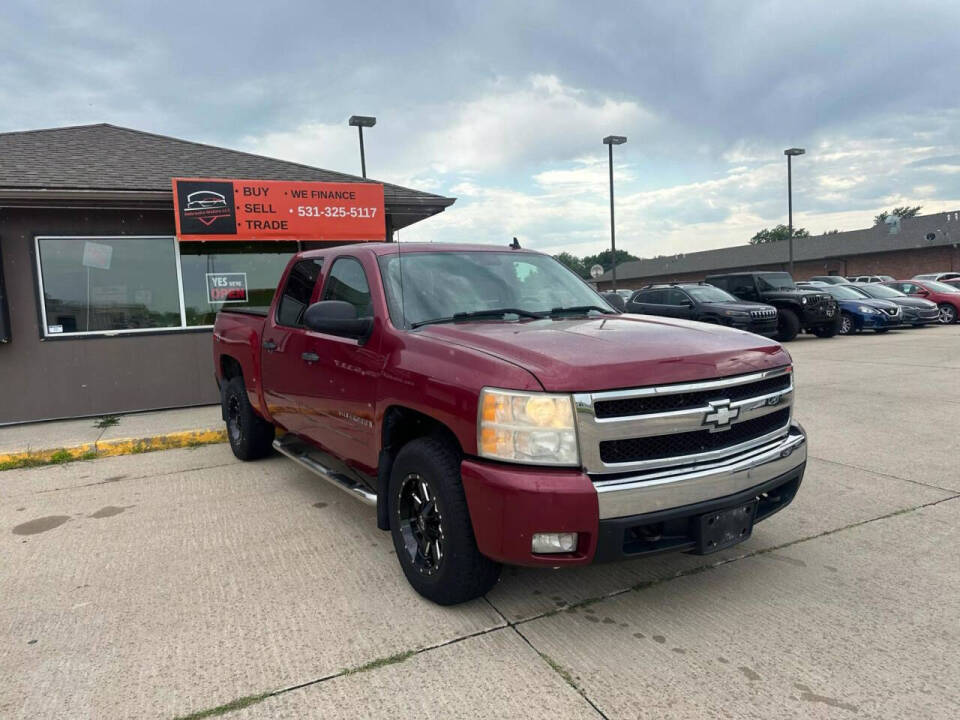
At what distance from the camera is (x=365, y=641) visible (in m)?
2.86

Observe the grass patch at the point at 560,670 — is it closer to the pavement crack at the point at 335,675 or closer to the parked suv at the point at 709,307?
the pavement crack at the point at 335,675

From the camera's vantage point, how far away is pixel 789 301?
1677cm

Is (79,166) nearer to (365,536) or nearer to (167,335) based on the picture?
(167,335)

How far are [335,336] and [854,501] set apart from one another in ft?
12.0

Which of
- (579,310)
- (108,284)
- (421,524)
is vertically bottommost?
(421,524)

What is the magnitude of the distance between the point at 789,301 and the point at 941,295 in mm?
8377

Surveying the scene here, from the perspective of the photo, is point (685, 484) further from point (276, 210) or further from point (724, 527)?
point (276, 210)

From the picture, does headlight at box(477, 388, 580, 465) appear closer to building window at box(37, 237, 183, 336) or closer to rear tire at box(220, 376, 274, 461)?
rear tire at box(220, 376, 274, 461)

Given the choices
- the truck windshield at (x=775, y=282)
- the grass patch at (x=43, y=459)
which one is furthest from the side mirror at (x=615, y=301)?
the truck windshield at (x=775, y=282)

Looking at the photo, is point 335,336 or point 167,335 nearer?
point 335,336

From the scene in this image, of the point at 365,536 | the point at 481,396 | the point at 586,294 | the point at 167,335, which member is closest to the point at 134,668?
the point at 365,536

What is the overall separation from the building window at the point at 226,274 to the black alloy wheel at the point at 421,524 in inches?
263

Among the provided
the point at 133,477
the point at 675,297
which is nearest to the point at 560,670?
the point at 133,477

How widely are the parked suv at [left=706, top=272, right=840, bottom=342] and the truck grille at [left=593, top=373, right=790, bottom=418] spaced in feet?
49.7
